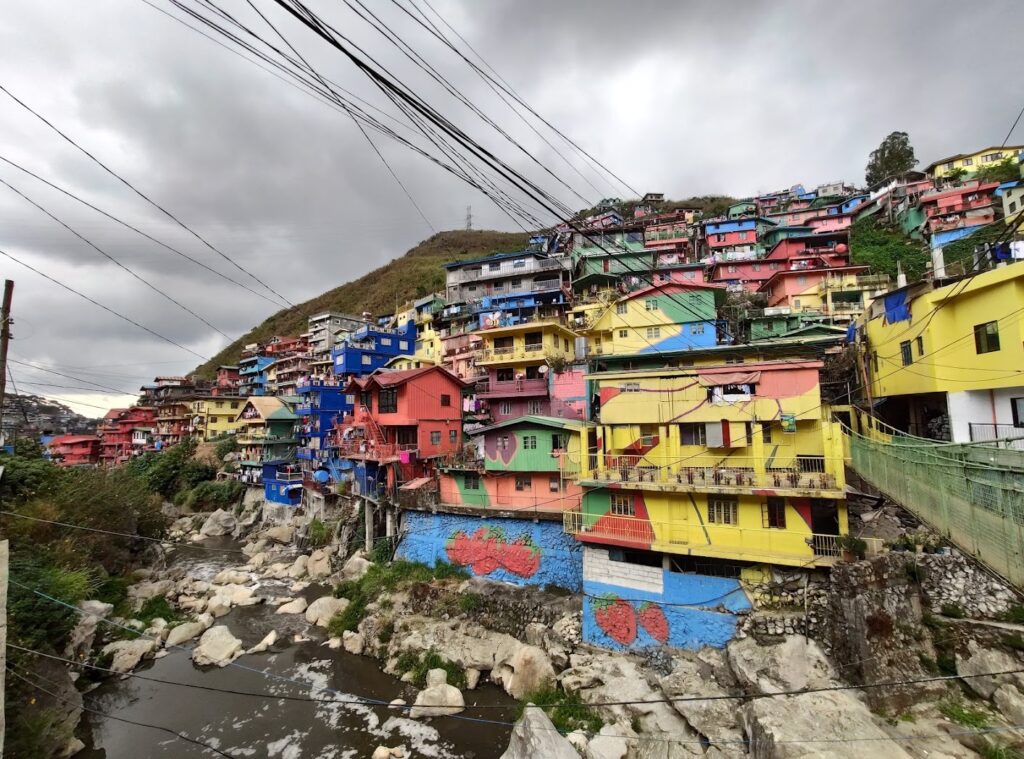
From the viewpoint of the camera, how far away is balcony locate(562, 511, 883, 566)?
14.3 m

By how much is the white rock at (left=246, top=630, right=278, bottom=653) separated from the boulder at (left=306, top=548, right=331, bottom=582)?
6.87m

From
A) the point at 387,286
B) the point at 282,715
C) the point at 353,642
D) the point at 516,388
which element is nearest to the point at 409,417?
the point at 516,388

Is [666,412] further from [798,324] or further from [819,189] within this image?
[819,189]

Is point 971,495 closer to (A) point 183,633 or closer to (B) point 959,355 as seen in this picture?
(B) point 959,355

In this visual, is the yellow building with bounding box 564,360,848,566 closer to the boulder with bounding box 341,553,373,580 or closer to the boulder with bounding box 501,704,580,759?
the boulder with bounding box 501,704,580,759

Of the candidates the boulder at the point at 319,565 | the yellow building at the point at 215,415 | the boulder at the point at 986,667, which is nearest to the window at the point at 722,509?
the boulder at the point at 986,667

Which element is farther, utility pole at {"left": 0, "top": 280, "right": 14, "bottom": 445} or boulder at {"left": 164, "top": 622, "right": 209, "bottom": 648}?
boulder at {"left": 164, "top": 622, "right": 209, "bottom": 648}

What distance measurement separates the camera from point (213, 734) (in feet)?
49.1

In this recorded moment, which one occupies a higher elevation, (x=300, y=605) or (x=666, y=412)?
(x=666, y=412)

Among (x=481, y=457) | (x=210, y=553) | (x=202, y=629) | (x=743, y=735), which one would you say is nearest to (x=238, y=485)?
(x=210, y=553)

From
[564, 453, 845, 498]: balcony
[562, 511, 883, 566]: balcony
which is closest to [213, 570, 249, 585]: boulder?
[562, 511, 883, 566]: balcony

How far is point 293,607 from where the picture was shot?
2383cm

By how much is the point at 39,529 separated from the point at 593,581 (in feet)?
79.8

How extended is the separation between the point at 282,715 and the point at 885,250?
61546 millimetres
